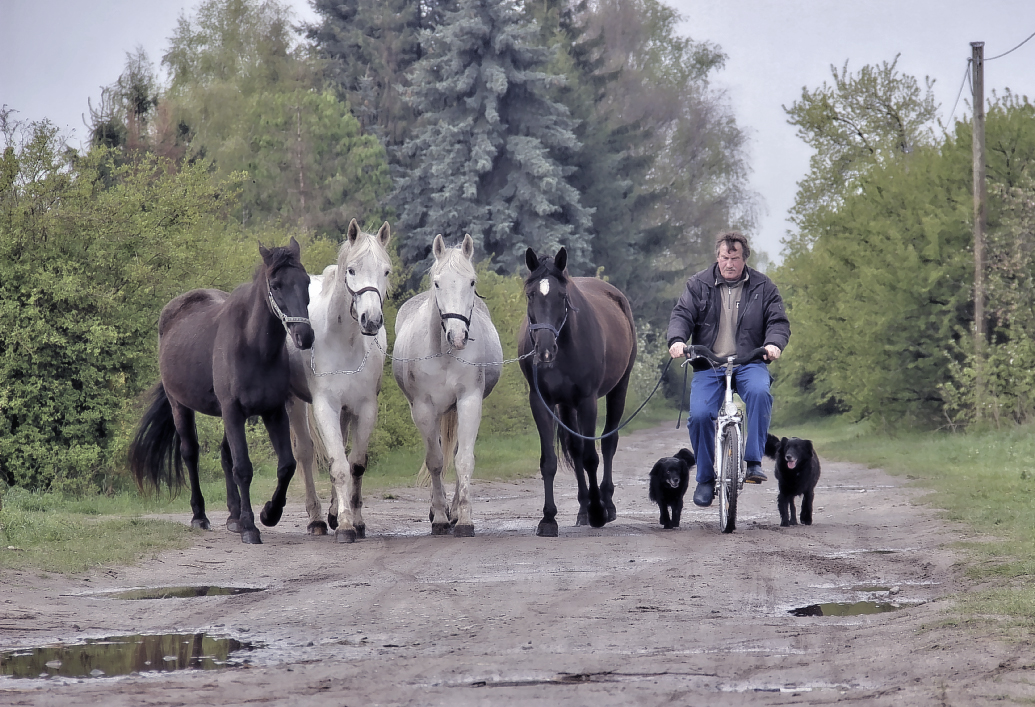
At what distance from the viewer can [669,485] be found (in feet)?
35.8

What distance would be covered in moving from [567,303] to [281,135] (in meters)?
31.9

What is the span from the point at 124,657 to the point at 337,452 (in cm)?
497

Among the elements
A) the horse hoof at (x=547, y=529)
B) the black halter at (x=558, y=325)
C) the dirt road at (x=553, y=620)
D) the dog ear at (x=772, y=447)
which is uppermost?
the black halter at (x=558, y=325)

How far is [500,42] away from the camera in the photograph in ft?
127

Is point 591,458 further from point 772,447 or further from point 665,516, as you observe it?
point 772,447

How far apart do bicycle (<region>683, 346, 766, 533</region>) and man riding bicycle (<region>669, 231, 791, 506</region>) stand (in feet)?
0.49

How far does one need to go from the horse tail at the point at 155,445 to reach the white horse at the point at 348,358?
7.74ft

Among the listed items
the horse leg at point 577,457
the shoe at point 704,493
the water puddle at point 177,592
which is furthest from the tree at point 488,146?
the water puddle at point 177,592

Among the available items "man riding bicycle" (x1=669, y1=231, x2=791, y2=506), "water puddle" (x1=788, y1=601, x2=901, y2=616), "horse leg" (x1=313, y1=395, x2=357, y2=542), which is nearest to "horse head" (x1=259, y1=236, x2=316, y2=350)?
"horse leg" (x1=313, y1=395, x2=357, y2=542)

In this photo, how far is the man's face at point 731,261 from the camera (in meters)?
10.0

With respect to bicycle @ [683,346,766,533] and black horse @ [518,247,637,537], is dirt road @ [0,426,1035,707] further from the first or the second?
black horse @ [518,247,637,537]

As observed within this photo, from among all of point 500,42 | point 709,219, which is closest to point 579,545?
point 500,42

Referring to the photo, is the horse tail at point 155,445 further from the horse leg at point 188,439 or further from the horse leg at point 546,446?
the horse leg at point 546,446

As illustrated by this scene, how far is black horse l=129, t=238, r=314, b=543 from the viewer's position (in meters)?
10.1
